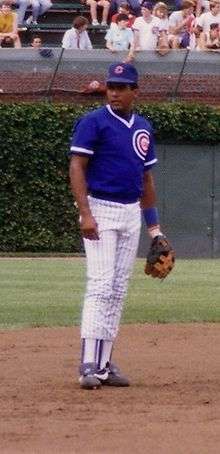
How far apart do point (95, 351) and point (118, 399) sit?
0.53 metres

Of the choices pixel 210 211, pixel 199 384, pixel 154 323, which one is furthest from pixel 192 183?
pixel 199 384

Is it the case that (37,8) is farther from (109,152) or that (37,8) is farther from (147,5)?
(109,152)

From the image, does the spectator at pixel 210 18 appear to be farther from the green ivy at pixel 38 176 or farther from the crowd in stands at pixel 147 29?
the green ivy at pixel 38 176

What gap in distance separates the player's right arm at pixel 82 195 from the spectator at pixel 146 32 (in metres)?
16.7

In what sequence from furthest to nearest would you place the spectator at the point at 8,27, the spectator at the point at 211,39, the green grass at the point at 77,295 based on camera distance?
the spectator at the point at 211,39 < the spectator at the point at 8,27 < the green grass at the point at 77,295

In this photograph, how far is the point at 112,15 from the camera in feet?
86.3

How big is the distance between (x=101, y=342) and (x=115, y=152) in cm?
117

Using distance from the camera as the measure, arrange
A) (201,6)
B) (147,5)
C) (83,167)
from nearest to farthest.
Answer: (83,167) → (147,5) → (201,6)

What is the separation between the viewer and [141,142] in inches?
307

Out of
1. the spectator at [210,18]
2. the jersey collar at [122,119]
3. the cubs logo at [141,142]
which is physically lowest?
the spectator at [210,18]

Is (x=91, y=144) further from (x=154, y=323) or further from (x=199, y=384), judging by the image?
(x=154, y=323)

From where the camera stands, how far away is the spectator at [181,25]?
24531 millimetres

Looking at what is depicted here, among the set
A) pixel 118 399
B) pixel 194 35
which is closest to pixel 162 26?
pixel 194 35

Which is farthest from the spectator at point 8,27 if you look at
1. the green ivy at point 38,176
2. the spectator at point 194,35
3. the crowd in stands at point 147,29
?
the spectator at point 194,35
